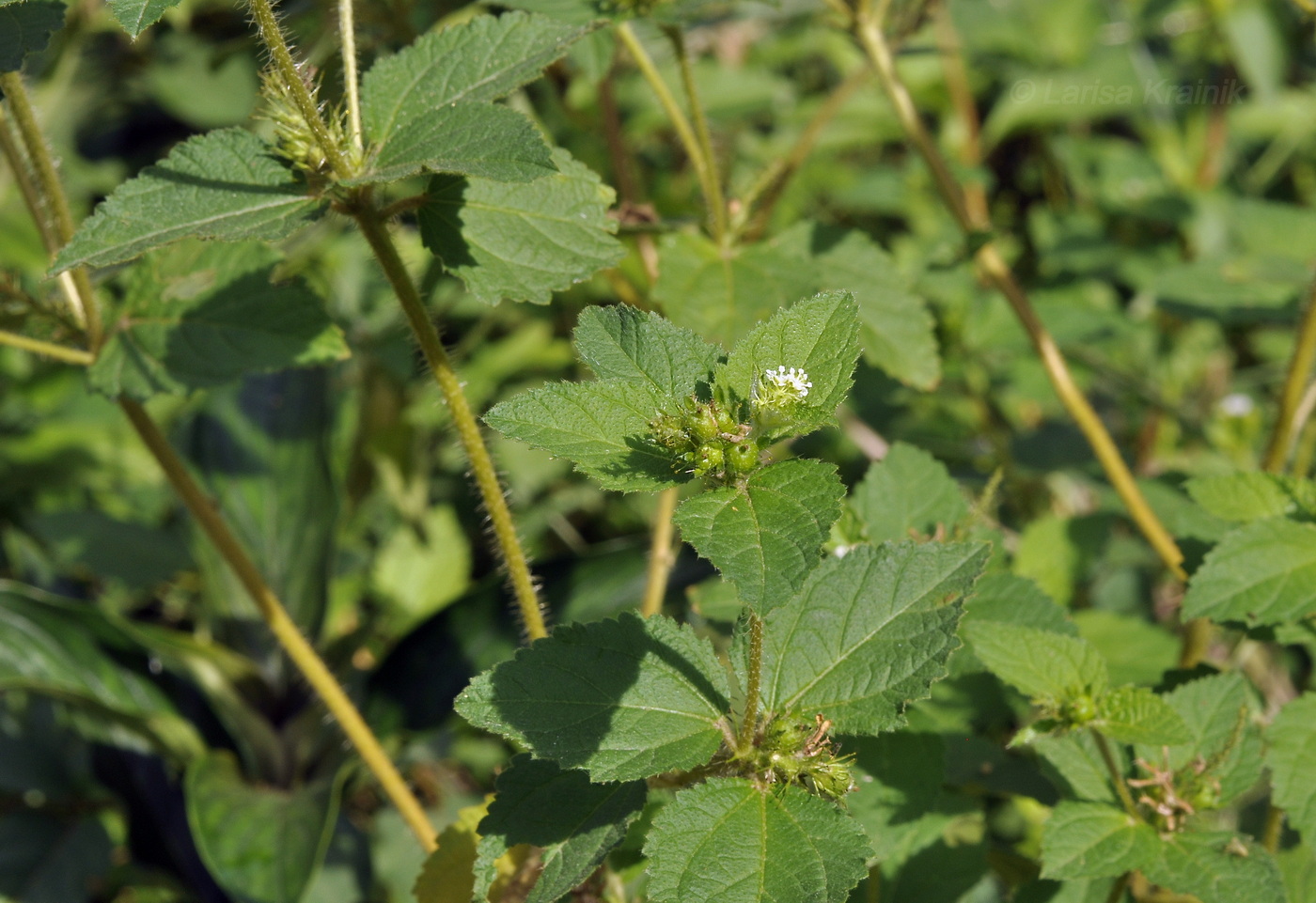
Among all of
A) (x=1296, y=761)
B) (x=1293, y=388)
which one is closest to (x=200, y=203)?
(x=1296, y=761)

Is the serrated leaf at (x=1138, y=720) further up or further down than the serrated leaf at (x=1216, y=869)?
further up

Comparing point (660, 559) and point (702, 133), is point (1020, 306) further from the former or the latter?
point (660, 559)

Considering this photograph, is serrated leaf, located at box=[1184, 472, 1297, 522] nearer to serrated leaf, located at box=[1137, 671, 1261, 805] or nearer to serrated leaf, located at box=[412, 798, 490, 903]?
serrated leaf, located at box=[1137, 671, 1261, 805]

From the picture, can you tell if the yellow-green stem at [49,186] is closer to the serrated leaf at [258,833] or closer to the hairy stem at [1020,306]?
the serrated leaf at [258,833]

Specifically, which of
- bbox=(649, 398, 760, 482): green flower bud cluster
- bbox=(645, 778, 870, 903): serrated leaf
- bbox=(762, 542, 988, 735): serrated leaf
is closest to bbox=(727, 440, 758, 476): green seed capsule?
bbox=(649, 398, 760, 482): green flower bud cluster

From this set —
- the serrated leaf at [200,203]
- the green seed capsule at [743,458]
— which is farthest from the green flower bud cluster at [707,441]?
the serrated leaf at [200,203]

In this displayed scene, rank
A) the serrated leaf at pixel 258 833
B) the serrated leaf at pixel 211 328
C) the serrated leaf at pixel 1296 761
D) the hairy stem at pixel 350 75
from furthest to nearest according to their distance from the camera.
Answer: the serrated leaf at pixel 258 833 → the serrated leaf at pixel 211 328 → the serrated leaf at pixel 1296 761 → the hairy stem at pixel 350 75

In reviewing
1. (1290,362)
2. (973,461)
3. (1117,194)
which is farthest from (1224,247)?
(1290,362)
